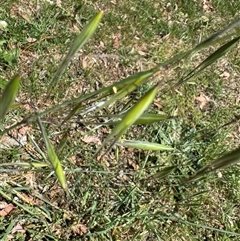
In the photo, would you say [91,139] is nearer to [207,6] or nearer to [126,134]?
[126,134]

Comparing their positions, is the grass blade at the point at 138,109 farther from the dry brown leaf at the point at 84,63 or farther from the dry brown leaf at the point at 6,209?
the dry brown leaf at the point at 84,63

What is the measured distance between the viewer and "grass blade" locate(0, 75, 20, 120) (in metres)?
1.12

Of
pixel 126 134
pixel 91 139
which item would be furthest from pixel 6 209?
pixel 126 134

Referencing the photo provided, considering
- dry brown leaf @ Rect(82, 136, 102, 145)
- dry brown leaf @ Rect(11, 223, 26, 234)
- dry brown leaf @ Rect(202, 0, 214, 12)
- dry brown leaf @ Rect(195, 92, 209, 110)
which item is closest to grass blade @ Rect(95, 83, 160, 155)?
dry brown leaf @ Rect(11, 223, 26, 234)

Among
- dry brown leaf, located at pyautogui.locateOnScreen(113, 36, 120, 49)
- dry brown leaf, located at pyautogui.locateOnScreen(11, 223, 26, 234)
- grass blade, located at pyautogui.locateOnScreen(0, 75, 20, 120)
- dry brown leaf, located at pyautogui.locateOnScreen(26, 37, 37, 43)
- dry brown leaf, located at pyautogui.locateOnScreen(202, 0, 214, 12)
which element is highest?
grass blade, located at pyautogui.locateOnScreen(0, 75, 20, 120)

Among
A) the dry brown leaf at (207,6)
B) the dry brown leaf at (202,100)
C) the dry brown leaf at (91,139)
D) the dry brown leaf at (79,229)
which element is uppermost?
the dry brown leaf at (91,139)

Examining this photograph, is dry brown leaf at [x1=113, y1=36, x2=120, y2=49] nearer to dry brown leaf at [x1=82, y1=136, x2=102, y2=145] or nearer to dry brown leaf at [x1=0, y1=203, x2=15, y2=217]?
dry brown leaf at [x1=82, y1=136, x2=102, y2=145]

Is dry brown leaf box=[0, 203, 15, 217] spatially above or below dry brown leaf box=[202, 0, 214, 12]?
above

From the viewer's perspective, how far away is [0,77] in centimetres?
267

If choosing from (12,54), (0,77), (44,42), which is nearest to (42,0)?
(44,42)

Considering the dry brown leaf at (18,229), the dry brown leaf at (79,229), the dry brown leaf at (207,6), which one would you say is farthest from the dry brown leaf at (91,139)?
the dry brown leaf at (207,6)

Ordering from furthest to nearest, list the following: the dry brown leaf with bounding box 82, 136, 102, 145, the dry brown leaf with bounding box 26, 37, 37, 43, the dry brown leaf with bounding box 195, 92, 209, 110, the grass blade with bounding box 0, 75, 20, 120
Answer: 1. the dry brown leaf with bounding box 195, 92, 209, 110
2. the dry brown leaf with bounding box 26, 37, 37, 43
3. the dry brown leaf with bounding box 82, 136, 102, 145
4. the grass blade with bounding box 0, 75, 20, 120

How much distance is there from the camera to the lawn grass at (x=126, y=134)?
2.48 m

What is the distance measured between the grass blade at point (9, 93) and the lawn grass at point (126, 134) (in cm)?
74
